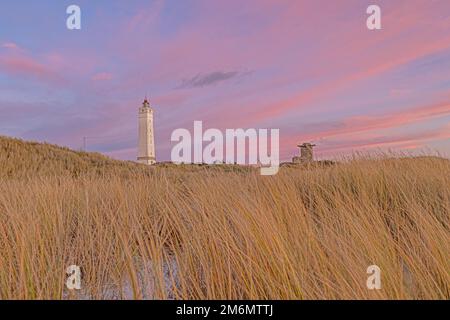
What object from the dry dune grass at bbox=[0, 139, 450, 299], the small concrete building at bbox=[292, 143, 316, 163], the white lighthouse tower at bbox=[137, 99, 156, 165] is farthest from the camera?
the white lighthouse tower at bbox=[137, 99, 156, 165]

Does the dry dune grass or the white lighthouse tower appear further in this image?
the white lighthouse tower

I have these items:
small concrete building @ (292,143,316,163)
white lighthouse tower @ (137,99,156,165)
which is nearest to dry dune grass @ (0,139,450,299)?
small concrete building @ (292,143,316,163)

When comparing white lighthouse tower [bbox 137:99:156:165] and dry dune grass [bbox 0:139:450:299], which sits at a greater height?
white lighthouse tower [bbox 137:99:156:165]

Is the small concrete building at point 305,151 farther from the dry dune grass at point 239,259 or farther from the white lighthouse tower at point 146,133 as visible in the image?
the white lighthouse tower at point 146,133

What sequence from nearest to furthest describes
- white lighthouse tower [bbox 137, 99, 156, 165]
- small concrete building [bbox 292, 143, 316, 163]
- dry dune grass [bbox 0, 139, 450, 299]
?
dry dune grass [bbox 0, 139, 450, 299] → small concrete building [bbox 292, 143, 316, 163] → white lighthouse tower [bbox 137, 99, 156, 165]

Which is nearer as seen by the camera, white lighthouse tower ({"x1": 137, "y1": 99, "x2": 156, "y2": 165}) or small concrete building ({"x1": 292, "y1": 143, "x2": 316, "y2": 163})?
small concrete building ({"x1": 292, "y1": 143, "x2": 316, "y2": 163})

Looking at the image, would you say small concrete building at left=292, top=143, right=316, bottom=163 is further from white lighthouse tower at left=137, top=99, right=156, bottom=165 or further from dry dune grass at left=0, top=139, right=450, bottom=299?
white lighthouse tower at left=137, top=99, right=156, bottom=165

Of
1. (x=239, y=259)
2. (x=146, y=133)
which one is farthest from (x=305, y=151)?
(x=146, y=133)

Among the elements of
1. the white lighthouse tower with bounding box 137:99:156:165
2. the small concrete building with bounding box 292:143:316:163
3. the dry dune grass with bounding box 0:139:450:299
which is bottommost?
the dry dune grass with bounding box 0:139:450:299

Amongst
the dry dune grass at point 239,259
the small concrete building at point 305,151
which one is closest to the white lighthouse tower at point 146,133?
the small concrete building at point 305,151

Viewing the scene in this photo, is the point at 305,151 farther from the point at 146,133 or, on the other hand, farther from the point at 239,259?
the point at 146,133
